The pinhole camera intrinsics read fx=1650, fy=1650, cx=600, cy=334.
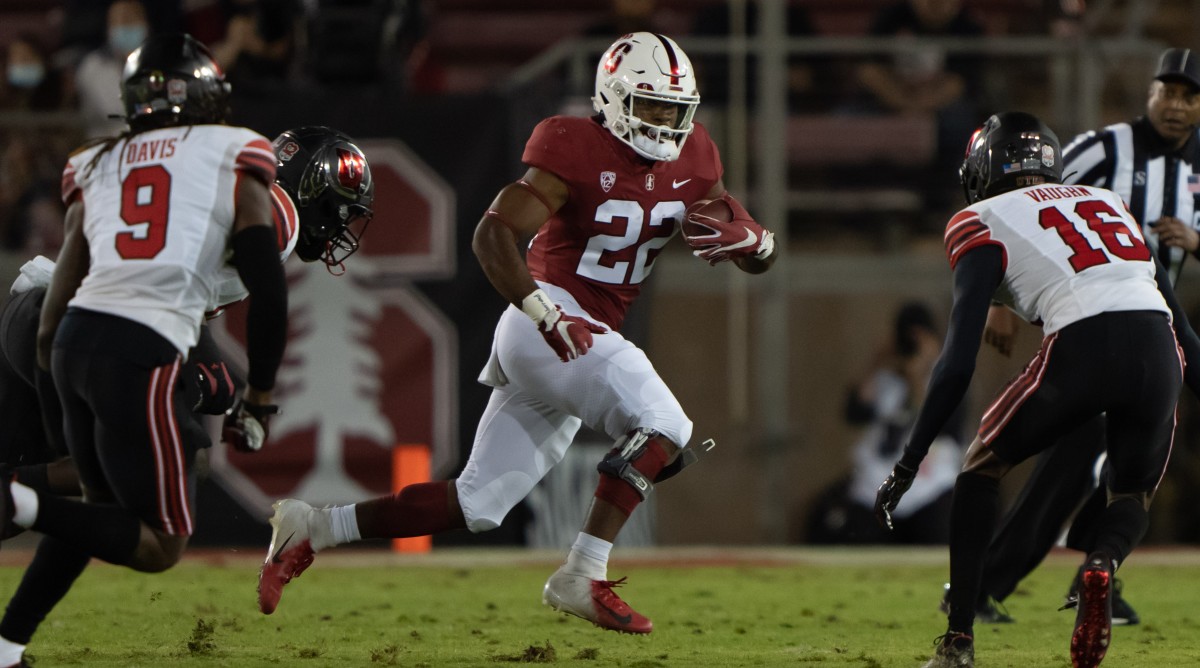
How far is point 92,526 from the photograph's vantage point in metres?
3.94

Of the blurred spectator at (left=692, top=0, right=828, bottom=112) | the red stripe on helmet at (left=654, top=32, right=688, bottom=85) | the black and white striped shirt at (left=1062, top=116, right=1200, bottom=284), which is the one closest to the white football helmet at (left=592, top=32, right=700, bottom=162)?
the red stripe on helmet at (left=654, top=32, right=688, bottom=85)

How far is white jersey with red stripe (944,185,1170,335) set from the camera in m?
4.32

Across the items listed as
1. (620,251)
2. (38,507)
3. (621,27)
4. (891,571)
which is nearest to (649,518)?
(891,571)

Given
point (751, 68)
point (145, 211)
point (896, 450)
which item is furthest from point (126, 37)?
point (145, 211)

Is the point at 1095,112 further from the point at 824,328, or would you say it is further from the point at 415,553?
the point at 415,553

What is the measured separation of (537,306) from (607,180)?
0.48 m

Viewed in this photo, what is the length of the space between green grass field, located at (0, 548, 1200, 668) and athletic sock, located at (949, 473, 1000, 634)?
40cm

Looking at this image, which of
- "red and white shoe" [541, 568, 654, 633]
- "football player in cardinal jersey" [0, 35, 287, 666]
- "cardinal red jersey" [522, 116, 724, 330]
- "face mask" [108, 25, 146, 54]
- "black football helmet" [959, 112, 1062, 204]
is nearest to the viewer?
"football player in cardinal jersey" [0, 35, 287, 666]

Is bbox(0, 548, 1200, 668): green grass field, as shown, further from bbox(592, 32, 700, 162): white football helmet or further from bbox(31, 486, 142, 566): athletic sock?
bbox(592, 32, 700, 162): white football helmet

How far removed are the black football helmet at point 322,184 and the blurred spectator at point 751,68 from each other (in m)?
4.35

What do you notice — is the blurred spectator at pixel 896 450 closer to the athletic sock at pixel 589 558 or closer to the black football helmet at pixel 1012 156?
the black football helmet at pixel 1012 156

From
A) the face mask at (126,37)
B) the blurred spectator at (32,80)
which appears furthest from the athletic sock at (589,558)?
the blurred spectator at (32,80)

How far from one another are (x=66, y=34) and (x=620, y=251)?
19.5 ft

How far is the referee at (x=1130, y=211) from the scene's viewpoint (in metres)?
5.52
